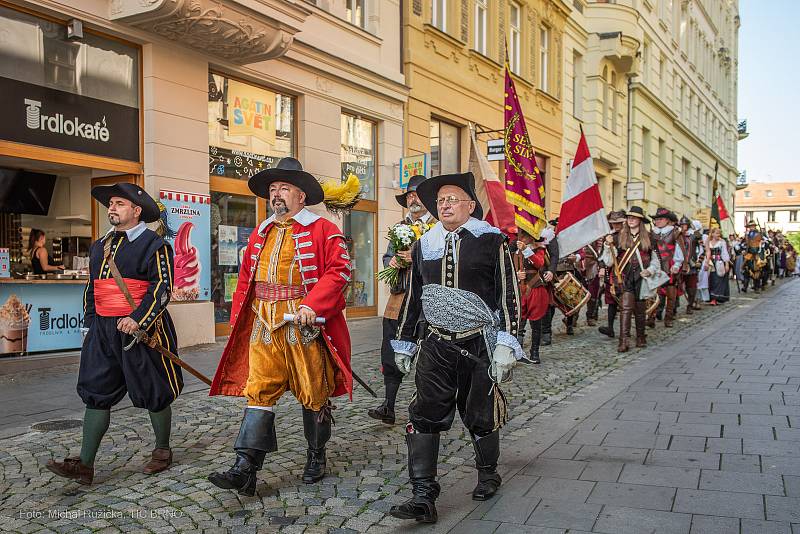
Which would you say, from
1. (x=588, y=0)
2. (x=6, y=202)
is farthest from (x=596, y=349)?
(x=588, y=0)

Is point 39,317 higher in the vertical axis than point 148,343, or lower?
lower

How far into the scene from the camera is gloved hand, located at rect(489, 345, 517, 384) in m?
3.80

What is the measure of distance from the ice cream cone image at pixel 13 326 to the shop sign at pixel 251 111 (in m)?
4.18

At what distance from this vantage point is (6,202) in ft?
30.1

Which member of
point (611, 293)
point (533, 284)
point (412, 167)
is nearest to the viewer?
point (533, 284)

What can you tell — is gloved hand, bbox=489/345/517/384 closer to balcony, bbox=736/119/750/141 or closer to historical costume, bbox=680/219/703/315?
historical costume, bbox=680/219/703/315

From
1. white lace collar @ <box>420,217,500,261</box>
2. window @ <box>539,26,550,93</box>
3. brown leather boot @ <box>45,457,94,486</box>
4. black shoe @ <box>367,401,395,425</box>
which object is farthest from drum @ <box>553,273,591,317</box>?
window @ <box>539,26,550,93</box>

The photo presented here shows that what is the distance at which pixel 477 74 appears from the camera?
58.0 feet

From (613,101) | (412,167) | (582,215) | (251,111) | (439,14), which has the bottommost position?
(582,215)

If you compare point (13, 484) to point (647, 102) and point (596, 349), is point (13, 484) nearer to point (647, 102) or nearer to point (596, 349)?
point (596, 349)

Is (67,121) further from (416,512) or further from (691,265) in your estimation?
(691,265)

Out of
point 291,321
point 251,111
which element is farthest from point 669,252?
point 291,321

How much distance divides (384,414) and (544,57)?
61.5 feet

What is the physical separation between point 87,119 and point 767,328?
36.1ft
